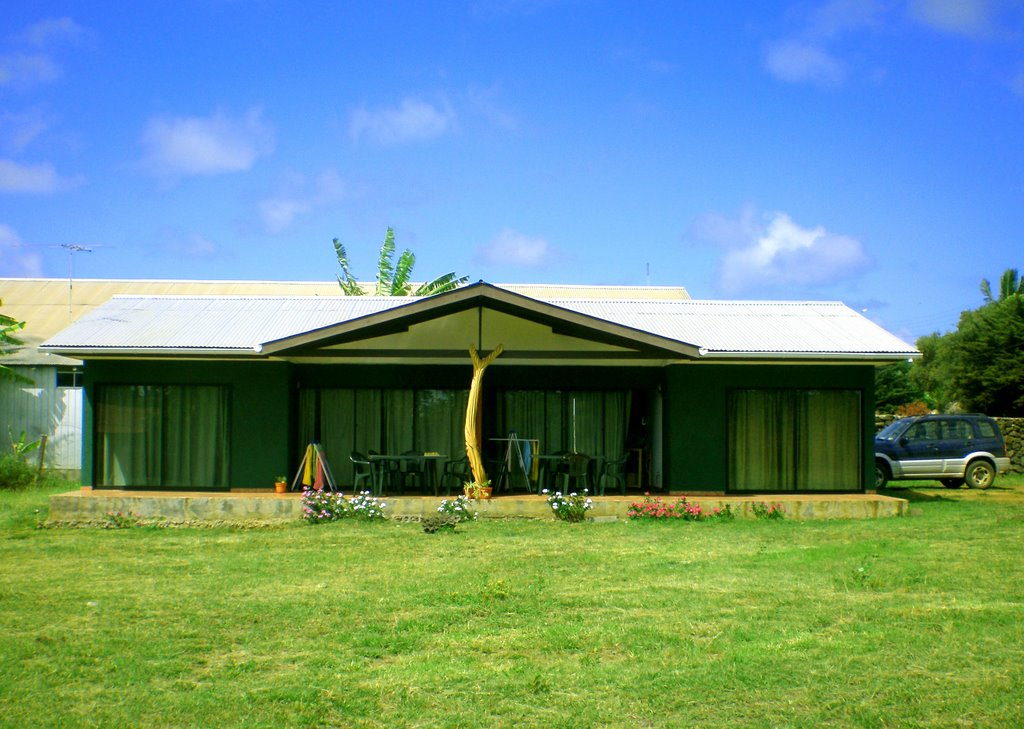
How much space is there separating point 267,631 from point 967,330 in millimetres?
29786

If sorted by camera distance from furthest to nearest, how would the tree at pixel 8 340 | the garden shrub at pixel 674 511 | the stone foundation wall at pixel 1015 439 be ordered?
the stone foundation wall at pixel 1015 439
the tree at pixel 8 340
the garden shrub at pixel 674 511

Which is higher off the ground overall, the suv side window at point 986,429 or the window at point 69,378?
the window at point 69,378

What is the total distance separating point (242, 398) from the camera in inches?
606

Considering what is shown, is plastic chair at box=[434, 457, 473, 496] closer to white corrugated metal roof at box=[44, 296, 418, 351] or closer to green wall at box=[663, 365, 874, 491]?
white corrugated metal roof at box=[44, 296, 418, 351]

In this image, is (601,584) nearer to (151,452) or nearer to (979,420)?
(151,452)

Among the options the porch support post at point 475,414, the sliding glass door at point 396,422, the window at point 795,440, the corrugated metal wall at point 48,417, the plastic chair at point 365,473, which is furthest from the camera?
the corrugated metal wall at point 48,417

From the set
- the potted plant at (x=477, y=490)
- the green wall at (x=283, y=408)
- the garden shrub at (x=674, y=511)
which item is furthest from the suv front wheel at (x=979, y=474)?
the potted plant at (x=477, y=490)

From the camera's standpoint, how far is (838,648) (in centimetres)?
696

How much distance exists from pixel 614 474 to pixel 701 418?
5.69 ft

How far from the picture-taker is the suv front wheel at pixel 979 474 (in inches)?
792

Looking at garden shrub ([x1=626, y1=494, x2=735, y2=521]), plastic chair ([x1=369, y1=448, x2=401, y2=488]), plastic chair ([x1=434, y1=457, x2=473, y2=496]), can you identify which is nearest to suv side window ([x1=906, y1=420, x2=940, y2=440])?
garden shrub ([x1=626, y1=494, x2=735, y2=521])

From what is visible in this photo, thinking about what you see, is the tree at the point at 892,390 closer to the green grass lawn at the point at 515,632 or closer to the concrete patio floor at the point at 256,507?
the concrete patio floor at the point at 256,507

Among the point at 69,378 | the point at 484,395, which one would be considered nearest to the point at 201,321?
the point at 484,395

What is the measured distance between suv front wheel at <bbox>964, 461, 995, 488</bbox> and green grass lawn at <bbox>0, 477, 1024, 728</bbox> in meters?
8.56
